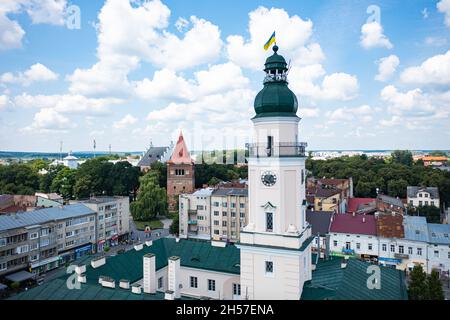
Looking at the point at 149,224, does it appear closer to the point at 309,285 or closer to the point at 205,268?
the point at 205,268

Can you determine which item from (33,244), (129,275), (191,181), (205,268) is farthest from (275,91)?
(191,181)

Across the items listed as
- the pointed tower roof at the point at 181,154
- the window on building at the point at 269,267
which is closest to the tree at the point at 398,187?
the pointed tower roof at the point at 181,154

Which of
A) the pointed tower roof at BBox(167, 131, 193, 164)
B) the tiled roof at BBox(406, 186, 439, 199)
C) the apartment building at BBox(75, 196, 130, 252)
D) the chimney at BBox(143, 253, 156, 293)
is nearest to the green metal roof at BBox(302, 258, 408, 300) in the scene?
the chimney at BBox(143, 253, 156, 293)

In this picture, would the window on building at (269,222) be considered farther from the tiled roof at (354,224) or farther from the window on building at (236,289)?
the tiled roof at (354,224)

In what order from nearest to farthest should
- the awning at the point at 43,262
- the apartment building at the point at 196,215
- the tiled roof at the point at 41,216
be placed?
the tiled roof at the point at 41,216 < the awning at the point at 43,262 < the apartment building at the point at 196,215

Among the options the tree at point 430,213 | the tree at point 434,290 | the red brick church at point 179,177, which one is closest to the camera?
the tree at point 434,290

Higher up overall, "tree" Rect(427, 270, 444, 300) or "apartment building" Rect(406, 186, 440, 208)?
"apartment building" Rect(406, 186, 440, 208)

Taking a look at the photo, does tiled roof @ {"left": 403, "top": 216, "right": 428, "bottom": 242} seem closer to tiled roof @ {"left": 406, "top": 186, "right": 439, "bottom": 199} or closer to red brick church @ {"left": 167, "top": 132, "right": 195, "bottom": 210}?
Answer: tiled roof @ {"left": 406, "top": 186, "right": 439, "bottom": 199}
